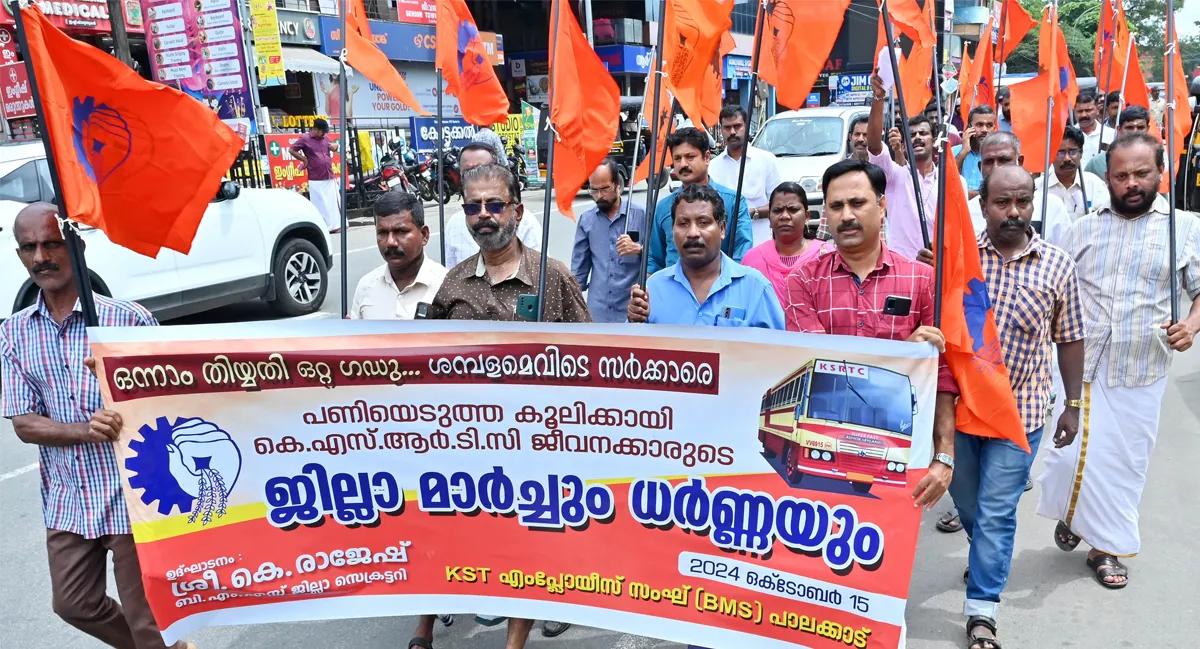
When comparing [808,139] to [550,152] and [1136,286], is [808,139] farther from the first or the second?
[550,152]

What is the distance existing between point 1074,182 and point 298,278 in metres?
7.16

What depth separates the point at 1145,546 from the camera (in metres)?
4.38

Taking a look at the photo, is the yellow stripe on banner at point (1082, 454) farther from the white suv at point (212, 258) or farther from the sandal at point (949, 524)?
the white suv at point (212, 258)

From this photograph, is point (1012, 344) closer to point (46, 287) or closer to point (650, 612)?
point (650, 612)

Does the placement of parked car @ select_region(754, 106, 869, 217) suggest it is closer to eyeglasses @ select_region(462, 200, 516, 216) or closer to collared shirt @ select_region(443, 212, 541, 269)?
collared shirt @ select_region(443, 212, 541, 269)

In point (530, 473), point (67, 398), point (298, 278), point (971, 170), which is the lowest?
point (298, 278)

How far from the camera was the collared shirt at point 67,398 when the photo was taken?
9.87ft

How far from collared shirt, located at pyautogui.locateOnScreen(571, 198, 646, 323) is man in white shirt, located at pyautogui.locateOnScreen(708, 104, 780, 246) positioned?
152 centimetres

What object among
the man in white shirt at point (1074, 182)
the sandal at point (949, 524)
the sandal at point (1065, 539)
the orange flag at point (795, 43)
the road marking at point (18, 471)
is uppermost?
the orange flag at point (795, 43)

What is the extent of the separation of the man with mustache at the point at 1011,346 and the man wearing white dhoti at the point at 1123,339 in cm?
55

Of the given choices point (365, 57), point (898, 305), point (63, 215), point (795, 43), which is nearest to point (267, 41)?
point (365, 57)

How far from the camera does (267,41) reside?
1842 centimetres

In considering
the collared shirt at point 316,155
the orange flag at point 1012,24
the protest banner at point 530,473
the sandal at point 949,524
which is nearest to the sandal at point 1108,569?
the sandal at point 949,524

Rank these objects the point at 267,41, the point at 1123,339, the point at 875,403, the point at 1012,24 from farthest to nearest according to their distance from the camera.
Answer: the point at 267,41 < the point at 1012,24 < the point at 1123,339 < the point at 875,403
